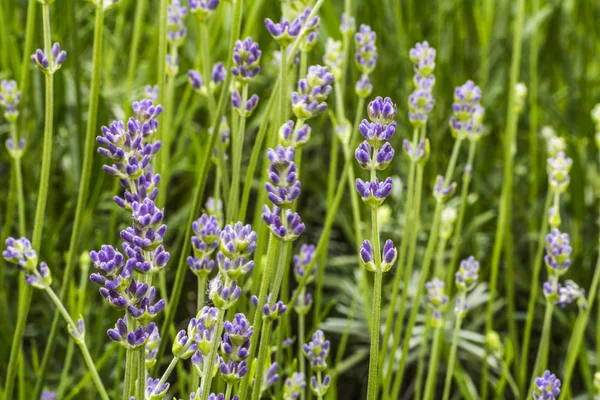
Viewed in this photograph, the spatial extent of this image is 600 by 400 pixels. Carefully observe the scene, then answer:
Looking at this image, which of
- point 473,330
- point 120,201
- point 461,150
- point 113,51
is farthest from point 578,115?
point 120,201

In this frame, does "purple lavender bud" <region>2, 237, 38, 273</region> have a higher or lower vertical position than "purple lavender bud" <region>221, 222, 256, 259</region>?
lower

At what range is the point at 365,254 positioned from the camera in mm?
667

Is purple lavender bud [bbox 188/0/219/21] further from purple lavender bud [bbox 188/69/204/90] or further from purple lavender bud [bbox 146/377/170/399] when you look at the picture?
purple lavender bud [bbox 146/377/170/399]

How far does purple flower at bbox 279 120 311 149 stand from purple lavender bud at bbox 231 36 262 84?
0.52ft

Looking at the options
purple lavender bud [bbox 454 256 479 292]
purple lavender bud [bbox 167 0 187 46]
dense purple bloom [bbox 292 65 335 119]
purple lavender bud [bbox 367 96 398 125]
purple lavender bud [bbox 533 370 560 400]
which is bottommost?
purple lavender bud [bbox 533 370 560 400]

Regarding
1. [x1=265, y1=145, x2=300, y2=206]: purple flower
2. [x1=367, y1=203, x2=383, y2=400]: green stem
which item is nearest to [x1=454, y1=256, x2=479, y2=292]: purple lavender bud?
[x1=367, y1=203, x2=383, y2=400]: green stem

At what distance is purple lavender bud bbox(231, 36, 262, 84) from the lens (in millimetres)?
835

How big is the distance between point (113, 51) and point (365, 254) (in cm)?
140

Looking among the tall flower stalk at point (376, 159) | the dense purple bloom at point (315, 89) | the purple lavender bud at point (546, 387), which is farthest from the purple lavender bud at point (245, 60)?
the purple lavender bud at point (546, 387)

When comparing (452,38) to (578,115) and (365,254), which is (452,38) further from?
(365,254)

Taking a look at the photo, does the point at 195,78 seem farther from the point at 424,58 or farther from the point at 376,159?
the point at 376,159

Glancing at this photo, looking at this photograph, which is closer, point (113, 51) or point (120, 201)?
point (120, 201)

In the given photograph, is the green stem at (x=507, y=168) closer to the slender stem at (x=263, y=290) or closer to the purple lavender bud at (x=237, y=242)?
the slender stem at (x=263, y=290)

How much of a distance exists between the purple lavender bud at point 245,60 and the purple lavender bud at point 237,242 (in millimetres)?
272
